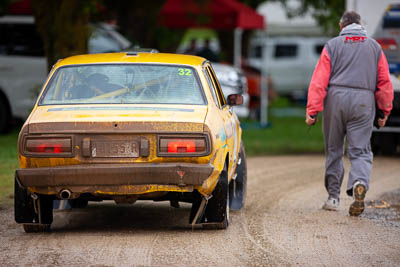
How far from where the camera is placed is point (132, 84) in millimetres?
7688

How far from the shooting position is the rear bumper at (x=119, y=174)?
22.6ft

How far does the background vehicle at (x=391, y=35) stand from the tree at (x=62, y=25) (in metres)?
4.61

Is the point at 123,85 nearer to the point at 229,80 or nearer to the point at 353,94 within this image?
the point at 353,94

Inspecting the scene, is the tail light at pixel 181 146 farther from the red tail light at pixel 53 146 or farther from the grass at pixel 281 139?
the grass at pixel 281 139

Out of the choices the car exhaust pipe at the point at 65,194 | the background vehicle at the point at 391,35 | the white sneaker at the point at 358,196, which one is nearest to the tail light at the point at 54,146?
the car exhaust pipe at the point at 65,194

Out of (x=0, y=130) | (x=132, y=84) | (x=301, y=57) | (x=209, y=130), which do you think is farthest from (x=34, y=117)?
(x=301, y=57)

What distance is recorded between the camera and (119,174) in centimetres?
690

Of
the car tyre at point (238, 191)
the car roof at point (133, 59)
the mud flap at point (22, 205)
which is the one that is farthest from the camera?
the car tyre at point (238, 191)

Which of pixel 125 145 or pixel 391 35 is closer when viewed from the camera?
pixel 125 145

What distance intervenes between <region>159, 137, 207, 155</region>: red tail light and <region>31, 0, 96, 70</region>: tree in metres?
7.73

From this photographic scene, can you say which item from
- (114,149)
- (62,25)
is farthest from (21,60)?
(114,149)

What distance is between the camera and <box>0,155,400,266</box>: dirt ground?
640cm

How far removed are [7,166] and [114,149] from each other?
512 centimetres

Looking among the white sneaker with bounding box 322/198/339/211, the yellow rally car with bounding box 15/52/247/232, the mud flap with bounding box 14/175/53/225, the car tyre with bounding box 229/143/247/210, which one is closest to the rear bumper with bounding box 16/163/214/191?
the yellow rally car with bounding box 15/52/247/232
